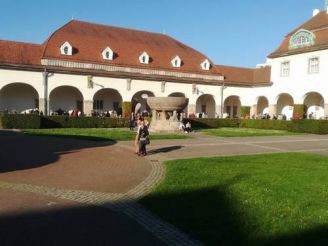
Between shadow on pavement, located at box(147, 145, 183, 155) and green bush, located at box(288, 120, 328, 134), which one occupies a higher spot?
green bush, located at box(288, 120, 328, 134)

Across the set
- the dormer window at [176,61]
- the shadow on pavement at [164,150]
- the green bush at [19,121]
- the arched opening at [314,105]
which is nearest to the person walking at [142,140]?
the shadow on pavement at [164,150]

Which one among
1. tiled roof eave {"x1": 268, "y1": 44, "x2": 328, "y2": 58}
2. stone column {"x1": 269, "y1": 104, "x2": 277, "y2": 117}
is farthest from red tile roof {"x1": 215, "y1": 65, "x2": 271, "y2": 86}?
tiled roof eave {"x1": 268, "y1": 44, "x2": 328, "y2": 58}

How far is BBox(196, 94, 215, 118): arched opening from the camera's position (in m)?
49.0

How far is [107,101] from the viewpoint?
143ft

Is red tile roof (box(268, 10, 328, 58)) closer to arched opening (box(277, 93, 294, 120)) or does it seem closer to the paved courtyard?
arched opening (box(277, 93, 294, 120))

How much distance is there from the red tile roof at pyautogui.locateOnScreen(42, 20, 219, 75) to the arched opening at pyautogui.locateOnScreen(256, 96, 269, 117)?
7163 millimetres

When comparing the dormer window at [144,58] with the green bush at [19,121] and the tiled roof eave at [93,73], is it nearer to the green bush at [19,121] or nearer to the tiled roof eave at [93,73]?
the tiled roof eave at [93,73]

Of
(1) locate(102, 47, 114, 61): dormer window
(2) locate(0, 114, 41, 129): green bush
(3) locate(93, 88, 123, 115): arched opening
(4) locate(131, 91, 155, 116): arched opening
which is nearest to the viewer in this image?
(2) locate(0, 114, 41, 129): green bush

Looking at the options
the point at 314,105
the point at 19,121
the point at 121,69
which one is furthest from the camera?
the point at 314,105

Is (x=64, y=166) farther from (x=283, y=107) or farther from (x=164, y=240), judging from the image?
(x=283, y=107)

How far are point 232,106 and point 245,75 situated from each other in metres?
4.09

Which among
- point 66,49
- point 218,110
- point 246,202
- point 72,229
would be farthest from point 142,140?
point 218,110

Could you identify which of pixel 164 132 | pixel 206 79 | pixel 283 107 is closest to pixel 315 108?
pixel 283 107

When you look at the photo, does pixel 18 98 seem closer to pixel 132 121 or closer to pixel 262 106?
pixel 132 121
